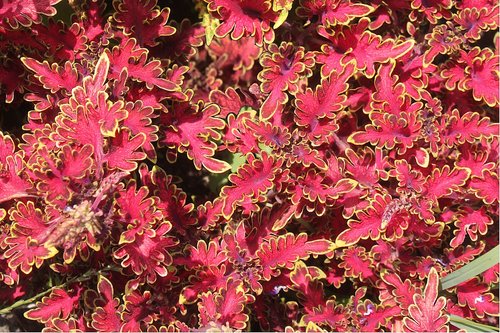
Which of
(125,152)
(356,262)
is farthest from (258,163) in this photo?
(356,262)

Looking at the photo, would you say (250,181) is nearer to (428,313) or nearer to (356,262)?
(356,262)

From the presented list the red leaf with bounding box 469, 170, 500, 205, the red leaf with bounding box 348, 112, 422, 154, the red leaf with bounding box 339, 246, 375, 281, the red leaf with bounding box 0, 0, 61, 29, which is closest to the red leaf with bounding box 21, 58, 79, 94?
the red leaf with bounding box 0, 0, 61, 29

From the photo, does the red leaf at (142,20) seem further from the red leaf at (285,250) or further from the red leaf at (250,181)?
the red leaf at (285,250)

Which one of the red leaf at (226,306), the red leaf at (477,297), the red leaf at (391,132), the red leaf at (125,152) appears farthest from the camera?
the red leaf at (477,297)

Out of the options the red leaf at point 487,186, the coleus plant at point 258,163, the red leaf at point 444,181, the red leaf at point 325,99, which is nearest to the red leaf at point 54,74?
the coleus plant at point 258,163

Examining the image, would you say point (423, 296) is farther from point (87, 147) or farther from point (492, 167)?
point (87, 147)

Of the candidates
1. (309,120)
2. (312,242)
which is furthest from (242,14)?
(312,242)

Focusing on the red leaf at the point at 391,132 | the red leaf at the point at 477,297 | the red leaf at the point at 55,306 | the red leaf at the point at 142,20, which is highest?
the red leaf at the point at 142,20
